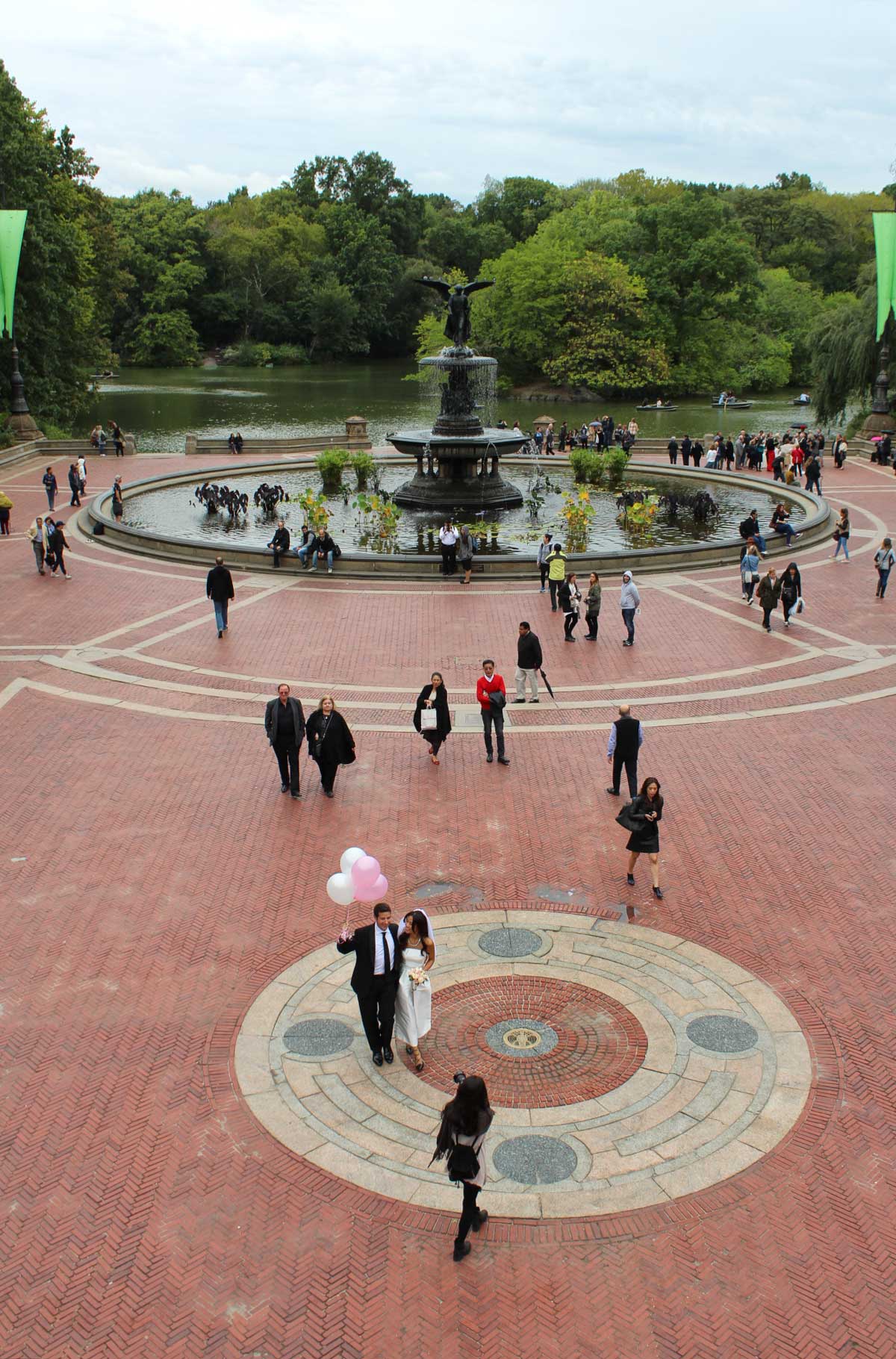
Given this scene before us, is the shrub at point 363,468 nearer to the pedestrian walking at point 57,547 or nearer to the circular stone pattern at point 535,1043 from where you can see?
the pedestrian walking at point 57,547

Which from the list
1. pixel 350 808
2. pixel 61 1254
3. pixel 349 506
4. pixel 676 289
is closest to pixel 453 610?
pixel 350 808

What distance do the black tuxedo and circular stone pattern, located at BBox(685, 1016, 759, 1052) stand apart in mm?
2495

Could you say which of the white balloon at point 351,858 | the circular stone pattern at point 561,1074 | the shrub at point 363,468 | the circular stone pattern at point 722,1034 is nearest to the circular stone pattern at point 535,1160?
the circular stone pattern at point 561,1074

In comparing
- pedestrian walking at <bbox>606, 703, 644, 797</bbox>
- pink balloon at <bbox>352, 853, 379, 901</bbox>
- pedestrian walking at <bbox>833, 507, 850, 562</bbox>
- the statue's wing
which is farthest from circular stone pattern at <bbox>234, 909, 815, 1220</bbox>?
the statue's wing

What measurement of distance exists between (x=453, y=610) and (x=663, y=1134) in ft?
51.8

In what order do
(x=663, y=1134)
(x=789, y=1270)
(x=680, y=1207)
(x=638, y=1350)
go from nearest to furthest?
(x=638, y=1350) → (x=789, y=1270) → (x=680, y=1207) → (x=663, y=1134)

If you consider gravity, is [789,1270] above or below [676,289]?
below

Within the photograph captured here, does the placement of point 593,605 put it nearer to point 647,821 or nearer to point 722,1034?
point 647,821

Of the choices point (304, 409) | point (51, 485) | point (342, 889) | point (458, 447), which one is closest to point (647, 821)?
point (342, 889)

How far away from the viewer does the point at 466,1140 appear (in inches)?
277

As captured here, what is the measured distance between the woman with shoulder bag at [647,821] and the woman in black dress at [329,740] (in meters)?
3.91

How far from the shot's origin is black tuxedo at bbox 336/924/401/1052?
884 centimetres

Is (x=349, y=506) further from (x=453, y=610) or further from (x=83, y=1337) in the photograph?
(x=83, y=1337)

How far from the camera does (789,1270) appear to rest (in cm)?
693
